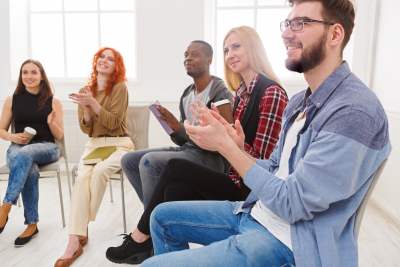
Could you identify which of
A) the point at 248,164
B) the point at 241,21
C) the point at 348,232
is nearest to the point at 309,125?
the point at 248,164

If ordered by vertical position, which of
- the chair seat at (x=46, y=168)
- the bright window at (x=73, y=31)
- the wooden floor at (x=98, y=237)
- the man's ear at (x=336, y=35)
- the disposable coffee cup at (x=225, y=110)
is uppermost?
the bright window at (x=73, y=31)

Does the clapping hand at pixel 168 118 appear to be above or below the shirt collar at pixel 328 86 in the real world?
below

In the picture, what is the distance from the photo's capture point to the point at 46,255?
1.93m

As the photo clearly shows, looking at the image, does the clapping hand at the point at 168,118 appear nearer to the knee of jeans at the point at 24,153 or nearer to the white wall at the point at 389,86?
the knee of jeans at the point at 24,153

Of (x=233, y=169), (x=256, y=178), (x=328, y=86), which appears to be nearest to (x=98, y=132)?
(x=233, y=169)

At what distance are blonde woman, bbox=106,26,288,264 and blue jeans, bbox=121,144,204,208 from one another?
356 mm

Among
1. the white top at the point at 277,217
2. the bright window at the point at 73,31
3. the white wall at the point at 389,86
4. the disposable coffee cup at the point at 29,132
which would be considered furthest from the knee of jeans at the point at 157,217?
the bright window at the point at 73,31

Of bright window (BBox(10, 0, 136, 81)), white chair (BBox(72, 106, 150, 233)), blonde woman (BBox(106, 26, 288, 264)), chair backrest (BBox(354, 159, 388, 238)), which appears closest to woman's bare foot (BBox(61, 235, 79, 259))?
blonde woman (BBox(106, 26, 288, 264))

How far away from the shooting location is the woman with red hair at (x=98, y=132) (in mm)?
1954

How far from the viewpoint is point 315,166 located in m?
0.79

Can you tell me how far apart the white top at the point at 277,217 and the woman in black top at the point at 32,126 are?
68.8 inches

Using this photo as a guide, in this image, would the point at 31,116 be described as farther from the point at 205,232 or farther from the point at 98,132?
the point at 205,232

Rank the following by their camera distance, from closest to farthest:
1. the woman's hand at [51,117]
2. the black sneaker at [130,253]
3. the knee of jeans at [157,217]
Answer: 1. the knee of jeans at [157,217]
2. the black sneaker at [130,253]
3. the woman's hand at [51,117]

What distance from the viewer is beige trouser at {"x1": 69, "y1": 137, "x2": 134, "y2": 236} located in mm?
1938
